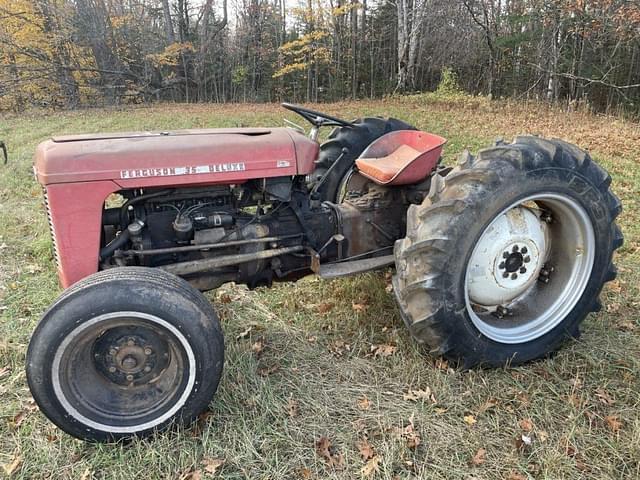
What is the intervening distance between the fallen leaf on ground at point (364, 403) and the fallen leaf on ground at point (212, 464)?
771 millimetres

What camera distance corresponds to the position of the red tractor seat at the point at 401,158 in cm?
329

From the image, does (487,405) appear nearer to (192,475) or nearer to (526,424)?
(526,424)

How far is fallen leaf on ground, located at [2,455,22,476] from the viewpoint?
233 cm

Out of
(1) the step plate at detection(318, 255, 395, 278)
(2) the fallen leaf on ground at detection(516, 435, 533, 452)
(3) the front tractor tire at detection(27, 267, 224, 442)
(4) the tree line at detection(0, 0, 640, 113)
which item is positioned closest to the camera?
(3) the front tractor tire at detection(27, 267, 224, 442)

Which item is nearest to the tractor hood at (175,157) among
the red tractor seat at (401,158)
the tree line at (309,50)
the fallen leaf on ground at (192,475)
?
the red tractor seat at (401,158)

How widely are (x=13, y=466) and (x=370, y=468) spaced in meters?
1.62

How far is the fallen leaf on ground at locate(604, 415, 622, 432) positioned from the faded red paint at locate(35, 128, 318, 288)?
2.11 metres

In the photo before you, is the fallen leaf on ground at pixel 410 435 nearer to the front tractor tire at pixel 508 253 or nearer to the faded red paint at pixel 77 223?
the front tractor tire at pixel 508 253

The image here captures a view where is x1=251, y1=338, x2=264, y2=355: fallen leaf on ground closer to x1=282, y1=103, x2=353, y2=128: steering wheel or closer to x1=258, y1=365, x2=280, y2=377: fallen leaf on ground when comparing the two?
x1=258, y1=365, x2=280, y2=377: fallen leaf on ground

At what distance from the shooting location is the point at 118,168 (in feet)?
8.70

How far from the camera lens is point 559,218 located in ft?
10.2

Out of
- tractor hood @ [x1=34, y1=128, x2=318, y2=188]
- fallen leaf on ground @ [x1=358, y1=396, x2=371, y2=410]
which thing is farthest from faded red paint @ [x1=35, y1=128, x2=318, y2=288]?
fallen leaf on ground @ [x1=358, y1=396, x2=371, y2=410]

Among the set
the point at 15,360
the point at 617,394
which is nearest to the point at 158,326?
the point at 15,360

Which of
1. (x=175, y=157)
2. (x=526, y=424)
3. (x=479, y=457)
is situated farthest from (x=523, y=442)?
(x=175, y=157)
